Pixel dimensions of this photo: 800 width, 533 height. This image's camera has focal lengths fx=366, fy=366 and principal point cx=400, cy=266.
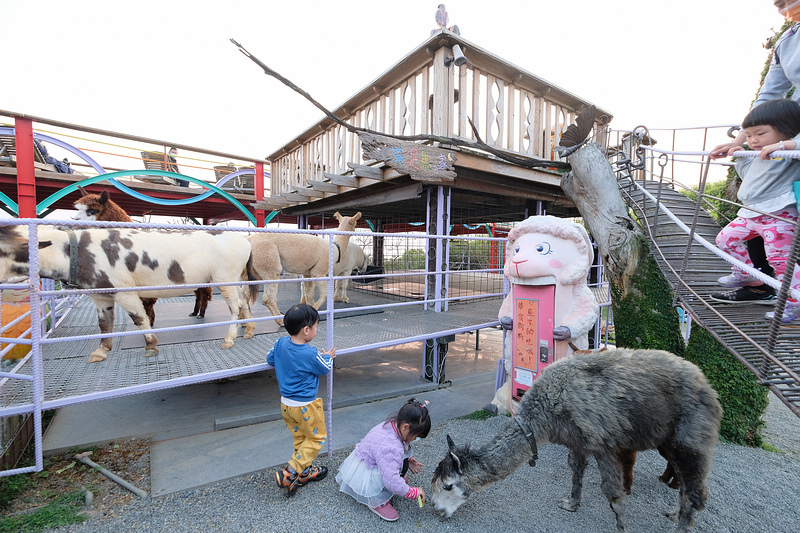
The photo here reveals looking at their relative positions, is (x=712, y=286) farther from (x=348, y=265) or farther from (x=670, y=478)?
(x=348, y=265)

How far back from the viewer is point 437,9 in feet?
16.5

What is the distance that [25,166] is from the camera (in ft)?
27.6

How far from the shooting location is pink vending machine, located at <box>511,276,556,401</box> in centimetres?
378

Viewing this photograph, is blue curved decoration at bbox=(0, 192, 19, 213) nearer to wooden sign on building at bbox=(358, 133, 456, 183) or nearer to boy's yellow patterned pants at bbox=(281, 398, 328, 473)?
wooden sign on building at bbox=(358, 133, 456, 183)

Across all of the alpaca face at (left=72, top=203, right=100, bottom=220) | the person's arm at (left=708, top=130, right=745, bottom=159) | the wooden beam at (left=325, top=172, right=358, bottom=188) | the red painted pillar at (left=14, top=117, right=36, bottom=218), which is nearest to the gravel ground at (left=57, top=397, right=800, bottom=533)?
the person's arm at (left=708, top=130, right=745, bottom=159)

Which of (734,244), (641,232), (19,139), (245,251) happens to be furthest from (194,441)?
(19,139)

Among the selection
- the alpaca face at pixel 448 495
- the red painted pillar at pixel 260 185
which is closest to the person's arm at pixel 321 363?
the alpaca face at pixel 448 495

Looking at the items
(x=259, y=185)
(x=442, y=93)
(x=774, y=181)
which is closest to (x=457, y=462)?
(x=774, y=181)

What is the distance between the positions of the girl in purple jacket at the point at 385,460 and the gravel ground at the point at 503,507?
0.13 m

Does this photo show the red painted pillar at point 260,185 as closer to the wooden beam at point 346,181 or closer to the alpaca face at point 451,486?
the wooden beam at point 346,181

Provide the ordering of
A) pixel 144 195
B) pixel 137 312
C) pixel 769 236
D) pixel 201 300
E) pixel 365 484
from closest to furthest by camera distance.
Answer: pixel 769 236
pixel 365 484
pixel 137 312
pixel 201 300
pixel 144 195

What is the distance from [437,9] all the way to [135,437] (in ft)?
20.7

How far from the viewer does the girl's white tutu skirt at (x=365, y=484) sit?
2.57 metres

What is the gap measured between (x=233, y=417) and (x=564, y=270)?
13.0 feet
